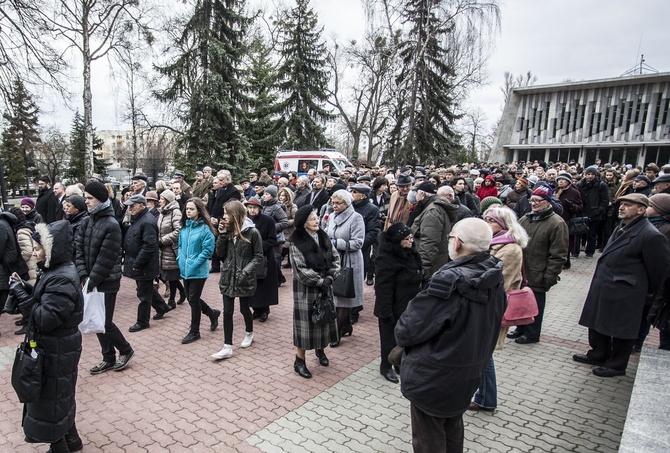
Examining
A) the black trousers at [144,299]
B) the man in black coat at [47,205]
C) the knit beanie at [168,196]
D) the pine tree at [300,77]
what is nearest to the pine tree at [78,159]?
the pine tree at [300,77]

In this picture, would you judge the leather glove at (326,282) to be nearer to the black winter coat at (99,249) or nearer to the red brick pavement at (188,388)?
the red brick pavement at (188,388)

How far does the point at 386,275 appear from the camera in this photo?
14.5 feet

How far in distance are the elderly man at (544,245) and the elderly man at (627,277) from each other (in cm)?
50

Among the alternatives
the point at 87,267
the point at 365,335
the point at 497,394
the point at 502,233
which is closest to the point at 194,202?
the point at 87,267

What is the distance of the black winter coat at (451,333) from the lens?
8.23ft

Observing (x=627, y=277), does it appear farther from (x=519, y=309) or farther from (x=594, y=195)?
(x=594, y=195)

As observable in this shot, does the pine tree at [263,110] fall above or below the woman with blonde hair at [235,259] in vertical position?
above

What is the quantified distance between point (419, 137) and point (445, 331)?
24.8m

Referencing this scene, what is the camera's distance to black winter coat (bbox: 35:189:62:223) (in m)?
8.76

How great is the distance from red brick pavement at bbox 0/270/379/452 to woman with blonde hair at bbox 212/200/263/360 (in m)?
0.53

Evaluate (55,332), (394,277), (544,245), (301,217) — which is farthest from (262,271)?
(544,245)

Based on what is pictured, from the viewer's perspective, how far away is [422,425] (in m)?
2.76

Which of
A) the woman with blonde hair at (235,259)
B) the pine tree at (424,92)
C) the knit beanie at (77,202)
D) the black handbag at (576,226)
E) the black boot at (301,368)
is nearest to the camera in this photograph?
the knit beanie at (77,202)

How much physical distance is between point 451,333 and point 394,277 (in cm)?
194
